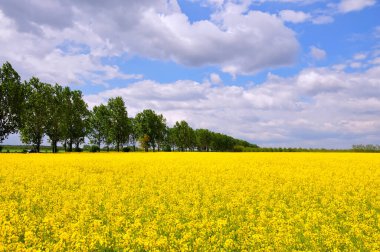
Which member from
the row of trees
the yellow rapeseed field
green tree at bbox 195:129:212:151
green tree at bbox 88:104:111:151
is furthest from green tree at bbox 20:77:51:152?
green tree at bbox 195:129:212:151

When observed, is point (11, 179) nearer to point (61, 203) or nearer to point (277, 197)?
point (61, 203)

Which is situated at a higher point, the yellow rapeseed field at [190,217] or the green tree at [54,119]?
the green tree at [54,119]

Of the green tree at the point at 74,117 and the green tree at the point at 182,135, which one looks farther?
A: the green tree at the point at 182,135

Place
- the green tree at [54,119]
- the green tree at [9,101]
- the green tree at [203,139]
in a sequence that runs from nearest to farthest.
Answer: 1. the green tree at [9,101]
2. the green tree at [54,119]
3. the green tree at [203,139]

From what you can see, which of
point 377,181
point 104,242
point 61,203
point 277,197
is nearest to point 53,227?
point 104,242

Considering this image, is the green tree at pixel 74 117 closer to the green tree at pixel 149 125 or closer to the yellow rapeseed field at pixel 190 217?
the green tree at pixel 149 125

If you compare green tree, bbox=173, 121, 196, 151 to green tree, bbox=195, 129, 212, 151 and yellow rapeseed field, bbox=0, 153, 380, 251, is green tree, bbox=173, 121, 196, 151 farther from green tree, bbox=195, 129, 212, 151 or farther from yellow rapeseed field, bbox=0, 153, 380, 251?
yellow rapeseed field, bbox=0, 153, 380, 251

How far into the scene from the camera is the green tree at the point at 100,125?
82.8m

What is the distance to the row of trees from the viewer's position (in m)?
61.5

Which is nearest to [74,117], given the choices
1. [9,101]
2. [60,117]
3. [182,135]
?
[60,117]

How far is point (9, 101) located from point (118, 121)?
1016 inches

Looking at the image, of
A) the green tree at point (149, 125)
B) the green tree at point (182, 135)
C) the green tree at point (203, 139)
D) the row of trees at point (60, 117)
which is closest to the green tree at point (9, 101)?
the row of trees at point (60, 117)

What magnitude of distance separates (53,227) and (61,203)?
3.69m

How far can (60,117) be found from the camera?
71438mm
